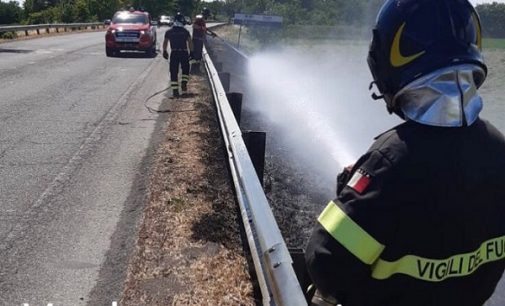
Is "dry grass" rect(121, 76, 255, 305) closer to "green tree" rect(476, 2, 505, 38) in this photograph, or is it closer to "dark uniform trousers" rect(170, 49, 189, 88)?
"dark uniform trousers" rect(170, 49, 189, 88)

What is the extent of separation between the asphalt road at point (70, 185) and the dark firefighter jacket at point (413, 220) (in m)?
2.52

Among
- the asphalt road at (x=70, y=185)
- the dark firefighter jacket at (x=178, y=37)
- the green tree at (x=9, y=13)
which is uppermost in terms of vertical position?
the dark firefighter jacket at (x=178, y=37)

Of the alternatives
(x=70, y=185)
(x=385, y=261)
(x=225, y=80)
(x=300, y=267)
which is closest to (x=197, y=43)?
(x=225, y=80)

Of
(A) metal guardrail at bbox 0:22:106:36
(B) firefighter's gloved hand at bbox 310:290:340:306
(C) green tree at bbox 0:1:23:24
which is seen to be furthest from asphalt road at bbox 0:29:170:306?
(C) green tree at bbox 0:1:23:24

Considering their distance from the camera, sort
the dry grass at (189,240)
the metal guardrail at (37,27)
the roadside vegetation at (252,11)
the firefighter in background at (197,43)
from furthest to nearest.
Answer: the roadside vegetation at (252,11), the metal guardrail at (37,27), the firefighter in background at (197,43), the dry grass at (189,240)

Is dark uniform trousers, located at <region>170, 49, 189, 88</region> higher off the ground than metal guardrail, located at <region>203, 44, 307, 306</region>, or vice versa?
metal guardrail, located at <region>203, 44, 307, 306</region>

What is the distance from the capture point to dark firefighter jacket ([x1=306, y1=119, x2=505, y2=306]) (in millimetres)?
1638

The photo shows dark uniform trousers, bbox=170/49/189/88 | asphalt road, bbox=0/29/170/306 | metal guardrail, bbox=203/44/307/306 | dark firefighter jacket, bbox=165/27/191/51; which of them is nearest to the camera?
metal guardrail, bbox=203/44/307/306

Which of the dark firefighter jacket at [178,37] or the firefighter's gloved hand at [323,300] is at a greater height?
the firefighter's gloved hand at [323,300]

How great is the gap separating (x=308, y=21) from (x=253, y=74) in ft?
134

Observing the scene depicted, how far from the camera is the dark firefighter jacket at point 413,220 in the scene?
64.5 inches

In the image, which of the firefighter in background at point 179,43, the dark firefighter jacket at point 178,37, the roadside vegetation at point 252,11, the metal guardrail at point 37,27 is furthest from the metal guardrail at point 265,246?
the roadside vegetation at point 252,11

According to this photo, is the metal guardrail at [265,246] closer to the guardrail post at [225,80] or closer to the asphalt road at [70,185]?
the asphalt road at [70,185]

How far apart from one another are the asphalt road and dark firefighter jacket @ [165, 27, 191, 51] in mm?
1222
